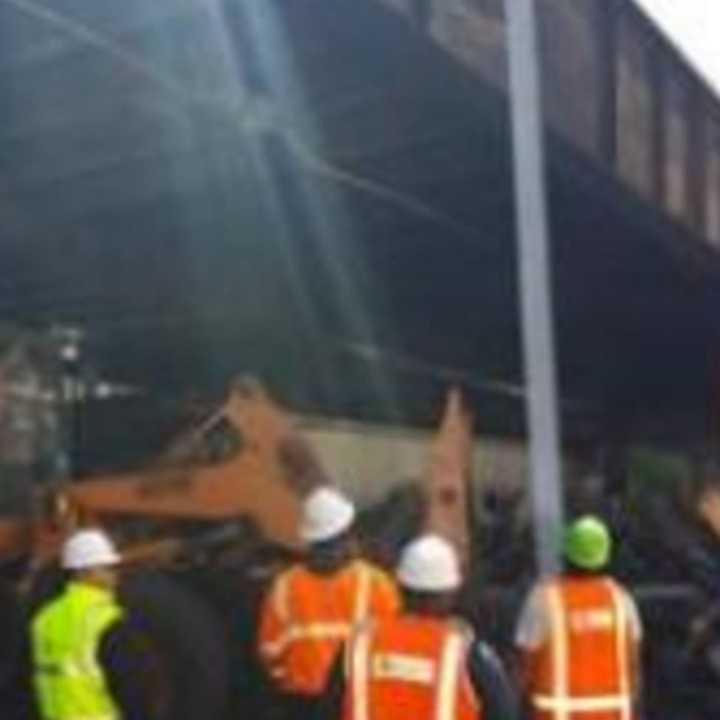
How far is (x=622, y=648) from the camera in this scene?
31.4 feet

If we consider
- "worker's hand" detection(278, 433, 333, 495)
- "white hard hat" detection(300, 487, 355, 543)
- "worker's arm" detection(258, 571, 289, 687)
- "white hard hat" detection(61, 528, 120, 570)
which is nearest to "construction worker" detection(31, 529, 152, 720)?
"white hard hat" detection(61, 528, 120, 570)

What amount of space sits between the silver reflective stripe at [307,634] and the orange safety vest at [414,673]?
215cm

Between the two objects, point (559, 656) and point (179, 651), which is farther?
point (179, 651)

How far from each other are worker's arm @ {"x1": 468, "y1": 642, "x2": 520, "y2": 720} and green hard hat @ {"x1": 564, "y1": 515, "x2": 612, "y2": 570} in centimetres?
234

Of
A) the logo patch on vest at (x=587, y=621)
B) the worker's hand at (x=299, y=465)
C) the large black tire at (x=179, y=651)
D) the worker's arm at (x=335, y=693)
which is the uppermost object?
the worker's hand at (x=299, y=465)

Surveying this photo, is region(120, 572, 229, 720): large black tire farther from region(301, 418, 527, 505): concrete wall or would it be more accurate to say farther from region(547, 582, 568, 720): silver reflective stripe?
region(301, 418, 527, 505): concrete wall

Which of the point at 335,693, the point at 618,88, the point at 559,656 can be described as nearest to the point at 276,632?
the point at 559,656

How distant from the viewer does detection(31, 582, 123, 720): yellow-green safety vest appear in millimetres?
9305

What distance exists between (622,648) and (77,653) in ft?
6.97

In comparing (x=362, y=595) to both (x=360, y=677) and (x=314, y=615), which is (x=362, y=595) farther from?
(x=360, y=677)

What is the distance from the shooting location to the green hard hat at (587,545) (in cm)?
955

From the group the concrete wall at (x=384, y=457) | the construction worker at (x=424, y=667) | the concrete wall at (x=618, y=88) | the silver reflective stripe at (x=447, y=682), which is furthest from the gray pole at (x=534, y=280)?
the concrete wall at (x=384, y=457)

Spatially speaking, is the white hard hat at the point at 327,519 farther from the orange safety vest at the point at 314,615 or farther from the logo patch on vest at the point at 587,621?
the logo patch on vest at the point at 587,621

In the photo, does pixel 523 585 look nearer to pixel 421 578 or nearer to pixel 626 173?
pixel 626 173
